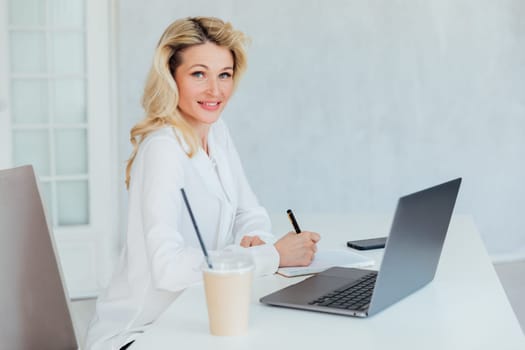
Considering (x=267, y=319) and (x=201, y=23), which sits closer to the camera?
(x=267, y=319)

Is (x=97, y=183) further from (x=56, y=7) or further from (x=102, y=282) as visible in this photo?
(x=56, y=7)

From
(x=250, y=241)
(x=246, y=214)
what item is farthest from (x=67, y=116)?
(x=250, y=241)

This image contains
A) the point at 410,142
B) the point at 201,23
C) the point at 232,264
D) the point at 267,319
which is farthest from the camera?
the point at 410,142

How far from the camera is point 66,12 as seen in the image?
3998 millimetres

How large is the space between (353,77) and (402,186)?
27.1 inches

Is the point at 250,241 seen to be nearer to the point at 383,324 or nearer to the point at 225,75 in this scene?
the point at 225,75

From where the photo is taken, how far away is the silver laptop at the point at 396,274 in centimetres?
138

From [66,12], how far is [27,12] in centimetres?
18

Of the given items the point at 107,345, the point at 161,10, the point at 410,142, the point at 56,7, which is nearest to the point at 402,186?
the point at 410,142

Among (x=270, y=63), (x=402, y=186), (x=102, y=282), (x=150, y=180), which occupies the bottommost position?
(x=102, y=282)

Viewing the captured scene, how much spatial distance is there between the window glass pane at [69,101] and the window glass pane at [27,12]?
1.02 ft

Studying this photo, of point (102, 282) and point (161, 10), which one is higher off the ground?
point (161, 10)

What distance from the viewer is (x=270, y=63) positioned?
4.38m

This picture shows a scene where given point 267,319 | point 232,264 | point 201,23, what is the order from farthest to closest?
point 201,23
point 267,319
point 232,264
